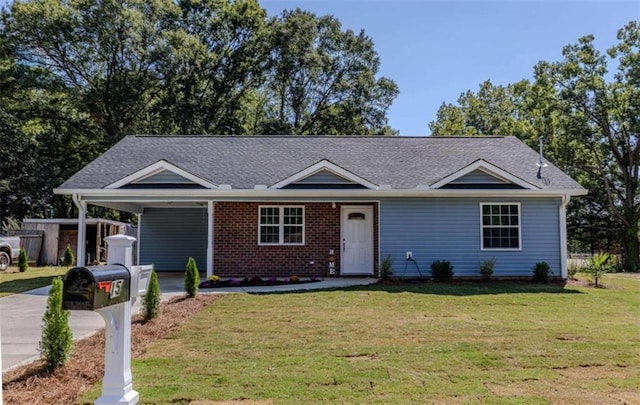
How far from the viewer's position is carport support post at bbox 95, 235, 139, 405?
143 inches

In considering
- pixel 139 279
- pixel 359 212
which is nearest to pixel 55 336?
pixel 139 279

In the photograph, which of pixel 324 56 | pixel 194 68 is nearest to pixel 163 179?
pixel 194 68

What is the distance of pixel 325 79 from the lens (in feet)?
115

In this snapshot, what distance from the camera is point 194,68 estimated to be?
30.8 m

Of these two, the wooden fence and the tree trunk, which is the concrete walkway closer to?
the wooden fence

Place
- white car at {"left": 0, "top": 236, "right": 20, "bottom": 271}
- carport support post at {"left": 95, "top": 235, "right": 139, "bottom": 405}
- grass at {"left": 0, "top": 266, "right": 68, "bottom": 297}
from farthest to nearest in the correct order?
white car at {"left": 0, "top": 236, "right": 20, "bottom": 271}
grass at {"left": 0, "top": 266, "right": 68, "bottom": 297}
carport support post at {"left": 95, "top": 235, "right": 139, "bottom": 405}

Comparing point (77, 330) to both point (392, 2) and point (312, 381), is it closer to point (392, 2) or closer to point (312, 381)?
point (312, 381)

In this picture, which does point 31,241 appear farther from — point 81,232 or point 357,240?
point 357,240

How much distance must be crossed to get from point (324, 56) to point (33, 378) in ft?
104

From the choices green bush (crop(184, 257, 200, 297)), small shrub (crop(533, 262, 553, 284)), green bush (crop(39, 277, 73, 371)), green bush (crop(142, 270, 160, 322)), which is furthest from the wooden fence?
small shrub (crop(533, 262, 553, 284))

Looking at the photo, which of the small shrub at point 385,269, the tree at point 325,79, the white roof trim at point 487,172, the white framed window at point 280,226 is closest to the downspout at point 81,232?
the white framed window at point 280,226

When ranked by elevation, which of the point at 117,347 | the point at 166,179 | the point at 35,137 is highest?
the point at 35,137

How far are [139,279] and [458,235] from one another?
11609 millimetres

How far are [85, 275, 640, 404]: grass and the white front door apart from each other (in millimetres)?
4753
